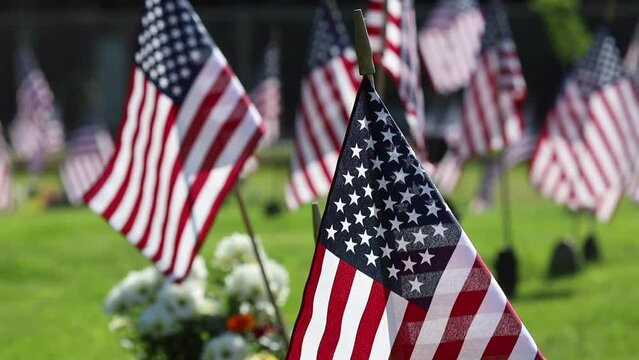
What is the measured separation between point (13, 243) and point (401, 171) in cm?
1504

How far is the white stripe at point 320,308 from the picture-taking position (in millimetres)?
5617

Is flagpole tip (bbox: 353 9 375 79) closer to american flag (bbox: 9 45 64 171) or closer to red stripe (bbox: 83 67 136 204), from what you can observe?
red stripe (bbox: 83 67 136 204)

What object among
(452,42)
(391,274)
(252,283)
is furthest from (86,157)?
(391,274)

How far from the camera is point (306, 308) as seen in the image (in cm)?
563

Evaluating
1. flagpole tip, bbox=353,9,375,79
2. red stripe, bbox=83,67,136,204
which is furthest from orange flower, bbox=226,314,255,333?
flagpole tip, bbox=353,9,375,79

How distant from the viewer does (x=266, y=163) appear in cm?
3938

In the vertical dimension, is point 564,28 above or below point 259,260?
below

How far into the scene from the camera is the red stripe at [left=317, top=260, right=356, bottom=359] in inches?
221

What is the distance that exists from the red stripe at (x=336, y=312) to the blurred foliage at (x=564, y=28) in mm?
33664

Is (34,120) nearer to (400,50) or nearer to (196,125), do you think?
(400,50)

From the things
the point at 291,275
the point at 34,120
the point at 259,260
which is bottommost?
the point at 34,120

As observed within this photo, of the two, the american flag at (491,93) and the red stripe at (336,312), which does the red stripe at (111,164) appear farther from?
the american flag at (491,93)

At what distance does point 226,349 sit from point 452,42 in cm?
1063

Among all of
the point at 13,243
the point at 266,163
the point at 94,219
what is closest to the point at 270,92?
the point at 94,219
